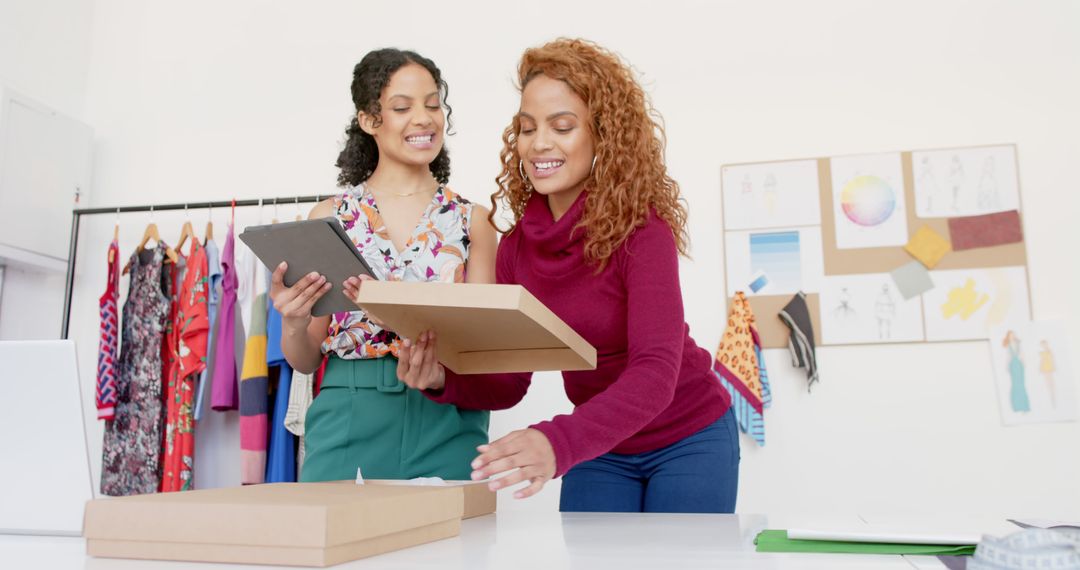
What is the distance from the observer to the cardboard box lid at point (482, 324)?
3.51 ft

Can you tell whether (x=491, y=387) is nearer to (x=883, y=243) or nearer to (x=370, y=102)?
(x=370, y=102)

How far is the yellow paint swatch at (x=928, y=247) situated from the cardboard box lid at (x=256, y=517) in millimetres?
2667

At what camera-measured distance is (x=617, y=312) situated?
4.98 feet

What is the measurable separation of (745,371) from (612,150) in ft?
5.83

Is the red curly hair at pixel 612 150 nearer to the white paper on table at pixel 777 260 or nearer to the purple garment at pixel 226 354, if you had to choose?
the white paper on table at pixel 777 260

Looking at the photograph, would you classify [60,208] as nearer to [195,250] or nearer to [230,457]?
[195,250]

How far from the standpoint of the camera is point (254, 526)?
0.85 meters

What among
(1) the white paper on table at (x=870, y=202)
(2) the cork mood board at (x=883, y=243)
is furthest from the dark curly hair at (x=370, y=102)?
(1) the white paper on table at (x=870, y=202)

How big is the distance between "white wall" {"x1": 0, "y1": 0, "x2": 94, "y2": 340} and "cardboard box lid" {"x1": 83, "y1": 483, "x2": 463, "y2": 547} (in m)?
3.04

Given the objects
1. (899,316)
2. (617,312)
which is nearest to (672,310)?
(617,312)

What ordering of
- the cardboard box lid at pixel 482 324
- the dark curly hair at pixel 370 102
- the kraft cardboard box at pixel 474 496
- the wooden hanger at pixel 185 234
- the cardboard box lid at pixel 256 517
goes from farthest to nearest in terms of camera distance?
1. the wooden hanger at pixel 185 234
2. the dark curly hair at pixel 370 102
3. the kraft cardboard box at pixel 474 496
4. the cardboard box lid at pixel 482 324
5. the cardboard box lid at pixel 256 517

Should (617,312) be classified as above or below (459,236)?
below

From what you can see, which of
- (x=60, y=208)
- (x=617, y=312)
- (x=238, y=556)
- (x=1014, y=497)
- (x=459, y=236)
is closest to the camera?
(x=238, y=556)

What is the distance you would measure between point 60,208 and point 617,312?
2.90m
